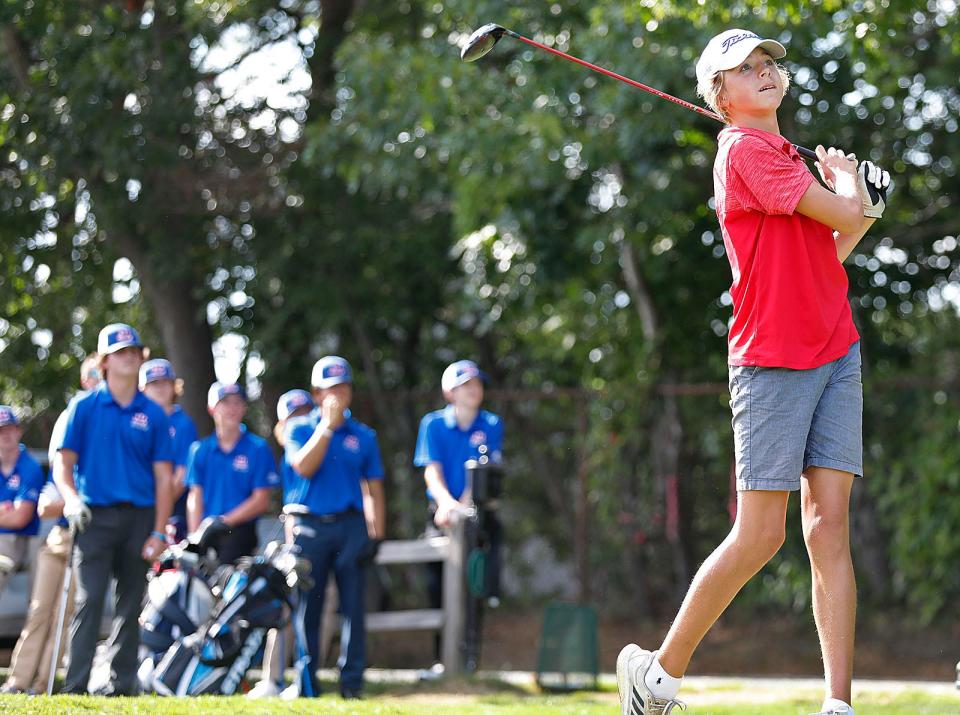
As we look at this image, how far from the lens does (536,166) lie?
11.7 m

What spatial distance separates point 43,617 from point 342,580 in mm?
1800

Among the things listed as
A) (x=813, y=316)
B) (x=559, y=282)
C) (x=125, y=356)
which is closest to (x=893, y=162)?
(x=559, y=282)

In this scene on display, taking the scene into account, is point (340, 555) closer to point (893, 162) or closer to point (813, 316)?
point (813, 316)

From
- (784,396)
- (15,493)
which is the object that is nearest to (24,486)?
(15,493)

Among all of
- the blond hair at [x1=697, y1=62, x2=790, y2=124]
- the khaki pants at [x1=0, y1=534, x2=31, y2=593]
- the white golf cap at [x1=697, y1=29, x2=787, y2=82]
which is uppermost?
the white golf cap at [x1=697, y1=29, x2=787, y2=82]

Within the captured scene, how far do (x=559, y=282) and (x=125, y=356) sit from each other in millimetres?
6372

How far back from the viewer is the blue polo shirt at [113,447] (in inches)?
281

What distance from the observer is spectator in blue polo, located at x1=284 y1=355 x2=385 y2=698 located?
818 centimetres

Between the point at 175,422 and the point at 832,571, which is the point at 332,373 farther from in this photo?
the point at 832,571

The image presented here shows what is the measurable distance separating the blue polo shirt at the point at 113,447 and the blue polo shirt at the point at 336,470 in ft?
3.68

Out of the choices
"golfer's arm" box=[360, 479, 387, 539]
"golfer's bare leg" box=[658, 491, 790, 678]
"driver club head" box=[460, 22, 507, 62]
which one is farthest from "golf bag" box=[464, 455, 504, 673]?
"golfer's bare leg" box=[658, 491, 790, 678]

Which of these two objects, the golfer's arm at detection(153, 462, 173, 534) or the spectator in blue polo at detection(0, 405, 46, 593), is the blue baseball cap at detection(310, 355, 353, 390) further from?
the spectator in blue polo at detection(0, 405, 46, 593)

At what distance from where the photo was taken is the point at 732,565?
4.27 meters

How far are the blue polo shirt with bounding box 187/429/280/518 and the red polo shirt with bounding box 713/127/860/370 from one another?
5410 mm
